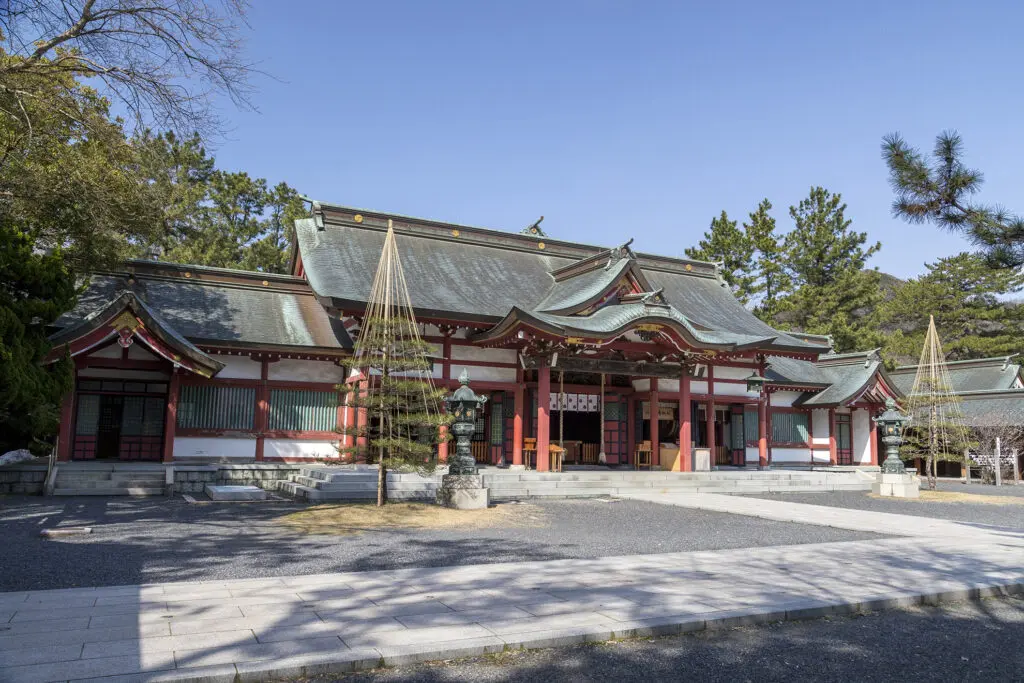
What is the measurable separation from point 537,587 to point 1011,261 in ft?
21.7

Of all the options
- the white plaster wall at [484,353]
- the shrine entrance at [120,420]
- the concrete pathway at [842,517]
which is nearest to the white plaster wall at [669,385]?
the concrete pathway at [842,517]

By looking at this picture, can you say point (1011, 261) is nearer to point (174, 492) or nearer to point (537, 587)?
point (537, 587)

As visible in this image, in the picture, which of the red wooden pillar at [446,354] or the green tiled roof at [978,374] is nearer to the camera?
the red wooden pillar at [446,354]

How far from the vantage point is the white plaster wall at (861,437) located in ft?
95.8

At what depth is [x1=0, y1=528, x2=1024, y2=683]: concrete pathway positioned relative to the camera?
4.82 metres

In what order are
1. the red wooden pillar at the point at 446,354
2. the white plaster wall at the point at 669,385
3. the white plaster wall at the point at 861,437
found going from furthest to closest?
1. the white plaster wall at the point at 861,437
2. the white plaster wall at the point at 669,385
3. the red wooden pillar at the point at 446,354

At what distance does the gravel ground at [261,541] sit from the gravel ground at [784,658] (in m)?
3.40

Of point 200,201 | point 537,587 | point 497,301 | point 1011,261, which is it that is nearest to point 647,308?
point 497,301

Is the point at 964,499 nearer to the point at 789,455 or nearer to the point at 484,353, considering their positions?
the point at 789,455

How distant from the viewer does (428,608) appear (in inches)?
246

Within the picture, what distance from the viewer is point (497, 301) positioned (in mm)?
21875

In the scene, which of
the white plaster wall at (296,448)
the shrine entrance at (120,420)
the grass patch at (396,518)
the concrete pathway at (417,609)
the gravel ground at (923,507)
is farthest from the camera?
the white plaster wall at (296,448)

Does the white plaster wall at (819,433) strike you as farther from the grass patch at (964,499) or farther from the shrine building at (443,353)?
the grass patch at (964,499)

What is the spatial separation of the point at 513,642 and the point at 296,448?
15217mm
